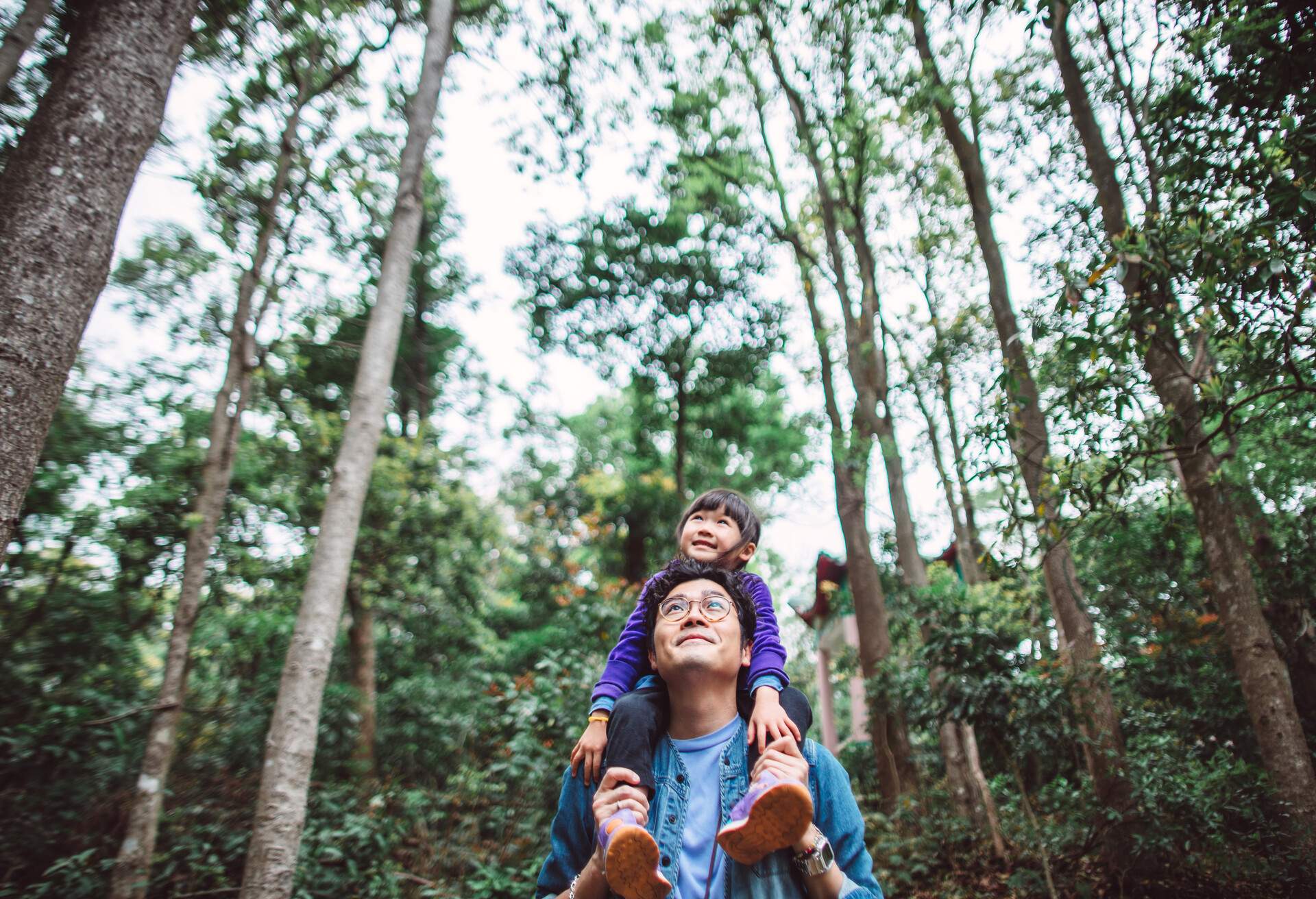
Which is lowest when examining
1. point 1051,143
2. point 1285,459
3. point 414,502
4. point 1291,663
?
point 1291,663

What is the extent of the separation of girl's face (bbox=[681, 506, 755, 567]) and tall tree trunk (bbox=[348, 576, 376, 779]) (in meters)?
8.43

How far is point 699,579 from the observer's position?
209 cm

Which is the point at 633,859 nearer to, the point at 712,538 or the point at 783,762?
the point at 783,762

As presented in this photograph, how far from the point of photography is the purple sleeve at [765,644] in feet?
6.57

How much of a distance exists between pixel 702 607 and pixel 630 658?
0.51 m

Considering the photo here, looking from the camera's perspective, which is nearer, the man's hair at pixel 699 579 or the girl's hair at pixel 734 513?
the man's hair at pixel 699 579

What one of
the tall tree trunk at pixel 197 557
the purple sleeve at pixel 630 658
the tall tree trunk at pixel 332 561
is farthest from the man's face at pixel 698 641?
the tall tree trunk at pixel 197 557

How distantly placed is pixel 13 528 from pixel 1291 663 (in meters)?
9.47

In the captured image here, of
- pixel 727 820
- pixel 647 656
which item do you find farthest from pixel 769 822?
pixel 647 656

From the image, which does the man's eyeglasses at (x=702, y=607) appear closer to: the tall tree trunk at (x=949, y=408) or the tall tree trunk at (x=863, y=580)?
the tall tree trunk at (x=863, y=580)

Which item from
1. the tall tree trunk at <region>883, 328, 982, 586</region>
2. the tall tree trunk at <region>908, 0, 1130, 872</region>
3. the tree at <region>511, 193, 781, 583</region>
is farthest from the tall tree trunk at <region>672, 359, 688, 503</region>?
the tall tree trunk at <region>908, 0, 1130, 872</region>

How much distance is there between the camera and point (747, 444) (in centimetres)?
1716

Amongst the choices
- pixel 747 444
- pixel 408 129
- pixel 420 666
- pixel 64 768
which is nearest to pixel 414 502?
pixel 420 666

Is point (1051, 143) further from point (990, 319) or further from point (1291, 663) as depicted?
point (1291, 663)
